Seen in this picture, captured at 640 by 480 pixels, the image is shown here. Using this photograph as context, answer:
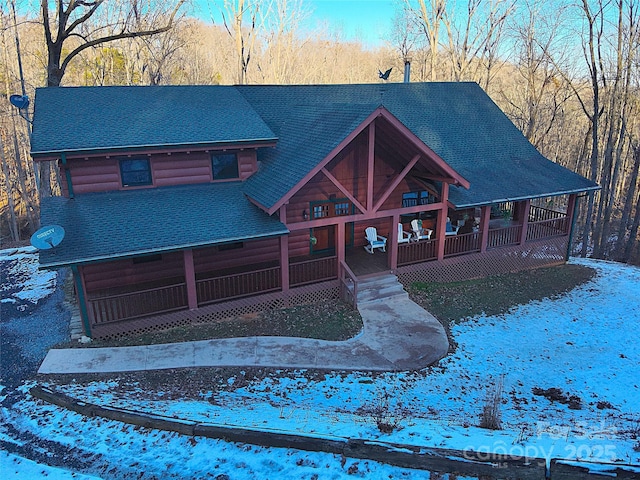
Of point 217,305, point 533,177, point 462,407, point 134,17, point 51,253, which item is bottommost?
point 462,407

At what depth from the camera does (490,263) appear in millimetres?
16359

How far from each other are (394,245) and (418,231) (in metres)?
1.56

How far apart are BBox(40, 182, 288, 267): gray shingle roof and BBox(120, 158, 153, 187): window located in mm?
302

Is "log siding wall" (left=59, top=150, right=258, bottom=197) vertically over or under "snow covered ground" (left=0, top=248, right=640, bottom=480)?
over

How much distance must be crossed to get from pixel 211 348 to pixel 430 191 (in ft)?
30.2

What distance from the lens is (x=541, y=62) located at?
29.4 m

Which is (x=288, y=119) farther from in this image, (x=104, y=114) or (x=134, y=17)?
(x=134, y=17)

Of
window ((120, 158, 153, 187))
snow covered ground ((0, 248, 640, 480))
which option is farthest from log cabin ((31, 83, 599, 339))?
snow covered ground ((0, 248, 640, 480))

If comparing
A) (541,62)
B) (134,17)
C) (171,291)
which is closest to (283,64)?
(134,17)

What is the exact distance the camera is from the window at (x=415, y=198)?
54.5 ft

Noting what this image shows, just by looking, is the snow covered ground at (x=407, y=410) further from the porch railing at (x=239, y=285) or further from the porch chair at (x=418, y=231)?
the porch chair at (x=418, y=231)

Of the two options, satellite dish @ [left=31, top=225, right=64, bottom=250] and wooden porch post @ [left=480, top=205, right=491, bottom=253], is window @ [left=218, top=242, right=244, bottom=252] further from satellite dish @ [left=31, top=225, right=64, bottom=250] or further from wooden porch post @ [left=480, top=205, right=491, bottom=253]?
wooden porch post @ [left=480, top=205, right=491, bottom=253]

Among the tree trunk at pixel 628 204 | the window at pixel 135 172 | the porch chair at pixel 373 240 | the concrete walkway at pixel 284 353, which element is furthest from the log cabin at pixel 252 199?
the tree trunk at pixel 628 204

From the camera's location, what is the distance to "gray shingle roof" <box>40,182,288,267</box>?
10680 millimetres
